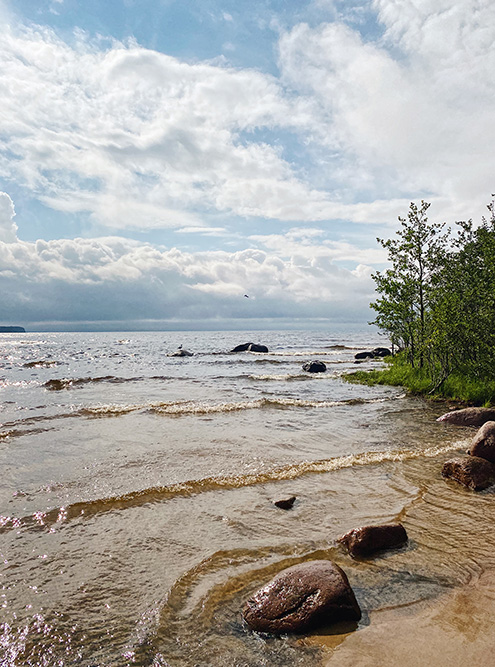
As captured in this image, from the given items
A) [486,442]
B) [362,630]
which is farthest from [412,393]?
[362,630]

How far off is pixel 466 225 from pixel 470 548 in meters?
22.9

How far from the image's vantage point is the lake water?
434 cm

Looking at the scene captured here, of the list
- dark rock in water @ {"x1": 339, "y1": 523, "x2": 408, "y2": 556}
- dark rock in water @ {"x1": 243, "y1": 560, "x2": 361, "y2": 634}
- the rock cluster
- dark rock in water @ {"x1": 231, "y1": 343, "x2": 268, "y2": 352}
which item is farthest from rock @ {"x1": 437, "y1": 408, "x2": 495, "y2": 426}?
dark rock in water @ {"x1": 231, "y1": 343, "x2": 268, "y2": 352}

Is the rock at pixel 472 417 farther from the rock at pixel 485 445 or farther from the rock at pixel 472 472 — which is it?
the rock at pixel 472 472

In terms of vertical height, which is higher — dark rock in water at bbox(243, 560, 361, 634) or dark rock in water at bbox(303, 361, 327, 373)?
dark rock in water at bbox(243, 560, 361, 634)

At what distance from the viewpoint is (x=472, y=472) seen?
888 cm

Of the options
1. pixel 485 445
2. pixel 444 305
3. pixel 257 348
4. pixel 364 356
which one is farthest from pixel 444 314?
pixel 257 348

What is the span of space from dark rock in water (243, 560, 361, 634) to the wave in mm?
4078

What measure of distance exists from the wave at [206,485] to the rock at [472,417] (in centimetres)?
300

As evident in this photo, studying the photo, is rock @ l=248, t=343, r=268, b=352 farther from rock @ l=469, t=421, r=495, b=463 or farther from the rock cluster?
the rock cluster

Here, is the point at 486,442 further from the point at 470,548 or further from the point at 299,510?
the point at 299,510

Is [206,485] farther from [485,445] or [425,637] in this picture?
[485,445]

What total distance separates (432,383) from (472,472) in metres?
14.1

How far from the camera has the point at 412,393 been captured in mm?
Answer: 22359
